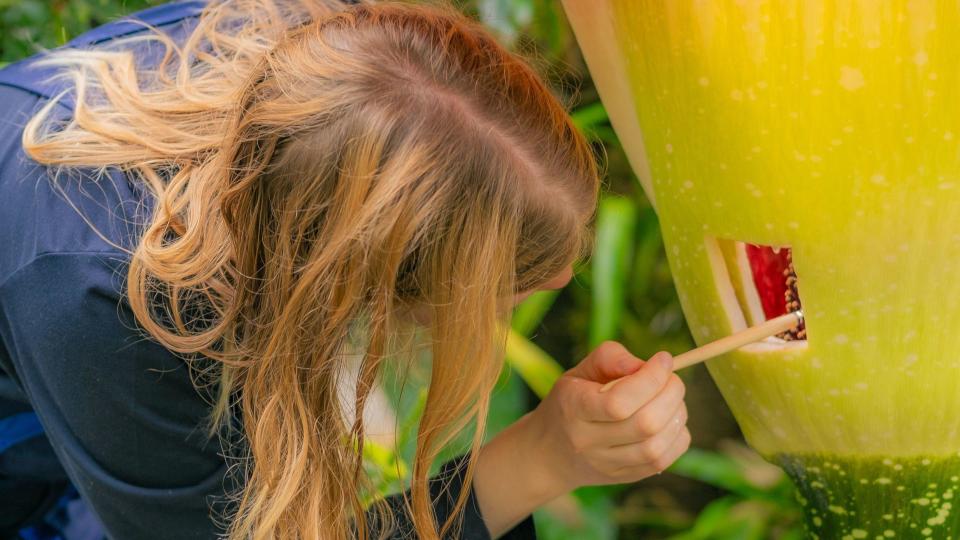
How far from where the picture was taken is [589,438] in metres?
0.76

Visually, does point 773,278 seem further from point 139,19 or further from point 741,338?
point 139,19

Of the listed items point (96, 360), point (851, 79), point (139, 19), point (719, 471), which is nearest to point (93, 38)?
point (139, 19)

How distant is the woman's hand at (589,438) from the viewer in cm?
73

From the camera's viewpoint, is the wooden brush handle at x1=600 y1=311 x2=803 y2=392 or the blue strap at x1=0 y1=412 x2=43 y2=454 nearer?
the wooden brush handle at x1=600 y1=311 x2=803 y2=392

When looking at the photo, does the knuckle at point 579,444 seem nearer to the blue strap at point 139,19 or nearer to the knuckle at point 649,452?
the knuckle at point 649,452

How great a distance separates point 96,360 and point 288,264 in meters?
0.15

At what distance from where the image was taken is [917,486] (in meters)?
0.76

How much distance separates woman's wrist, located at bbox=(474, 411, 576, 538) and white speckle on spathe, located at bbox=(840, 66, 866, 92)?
36cm

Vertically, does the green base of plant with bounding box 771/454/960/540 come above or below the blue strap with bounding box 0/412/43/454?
above

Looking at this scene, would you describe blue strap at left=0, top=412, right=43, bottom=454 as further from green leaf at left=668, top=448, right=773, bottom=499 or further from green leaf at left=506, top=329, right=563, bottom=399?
green leaf at left=668, top=448, right=773, bottom=499

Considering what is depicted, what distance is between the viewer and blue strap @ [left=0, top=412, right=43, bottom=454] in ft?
2.88

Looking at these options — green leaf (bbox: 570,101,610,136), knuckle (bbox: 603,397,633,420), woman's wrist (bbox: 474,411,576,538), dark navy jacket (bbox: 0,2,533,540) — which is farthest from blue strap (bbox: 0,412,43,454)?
green leaf (bbox: 570,101,610,136)

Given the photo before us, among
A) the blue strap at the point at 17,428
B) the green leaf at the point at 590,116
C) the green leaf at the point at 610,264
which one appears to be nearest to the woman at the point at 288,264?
the blue strap at the point at 17,428

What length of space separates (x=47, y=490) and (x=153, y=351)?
374 mm
